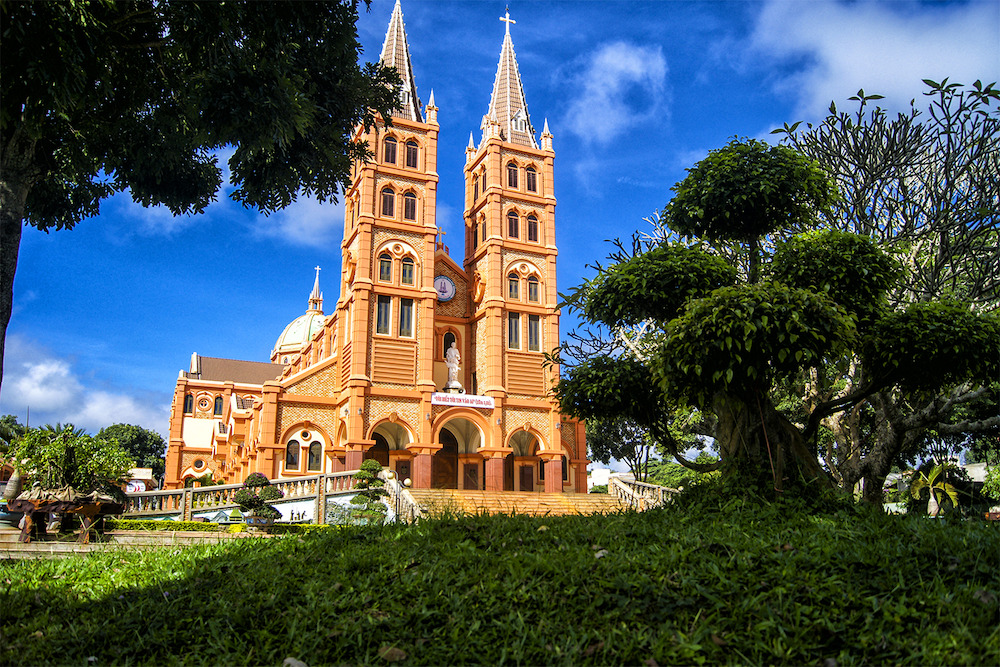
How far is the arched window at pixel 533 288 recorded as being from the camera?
3831cm

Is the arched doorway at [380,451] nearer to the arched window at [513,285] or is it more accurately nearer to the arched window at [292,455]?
the arched window at [292,455]

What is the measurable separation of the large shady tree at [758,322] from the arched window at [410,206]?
25.5 meters

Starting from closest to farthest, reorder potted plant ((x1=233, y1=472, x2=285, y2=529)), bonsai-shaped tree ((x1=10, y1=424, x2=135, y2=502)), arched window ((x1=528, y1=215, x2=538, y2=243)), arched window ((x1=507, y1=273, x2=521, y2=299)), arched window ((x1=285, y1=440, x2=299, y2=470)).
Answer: bonsai-shaped tree ((x1=10, y1=424, x2=135, y2=502)) → potted plant ((x1=233, y1=472, x2=285, y2=529)) → arched window ((x1=285, y1=440, x2=299, y2=470)) → arched window ((x1=507, y1=273, x2=521, y2=299)) → arched window ((x1=528, y1=215, x2=538, y2=243))

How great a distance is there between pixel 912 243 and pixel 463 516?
480 inches

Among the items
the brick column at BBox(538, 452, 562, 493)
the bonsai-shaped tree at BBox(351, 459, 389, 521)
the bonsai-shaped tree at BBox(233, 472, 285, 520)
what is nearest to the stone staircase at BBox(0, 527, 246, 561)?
the bonsai-shaped tree at BBox(233, 472, 285, 520)

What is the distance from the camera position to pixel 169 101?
11.6 metres

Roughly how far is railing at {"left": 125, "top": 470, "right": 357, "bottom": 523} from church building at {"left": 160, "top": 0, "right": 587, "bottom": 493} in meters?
7.53

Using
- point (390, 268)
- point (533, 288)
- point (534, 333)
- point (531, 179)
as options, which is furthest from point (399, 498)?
point (531, 179)

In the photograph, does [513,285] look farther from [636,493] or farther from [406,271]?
[636,493]

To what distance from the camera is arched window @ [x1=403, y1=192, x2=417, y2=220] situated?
37.2m

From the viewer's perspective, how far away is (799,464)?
406 inches

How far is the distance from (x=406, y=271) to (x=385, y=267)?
3.45 feet

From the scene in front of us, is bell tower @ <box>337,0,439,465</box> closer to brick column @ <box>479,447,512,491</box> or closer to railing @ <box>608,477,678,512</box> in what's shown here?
brick column @ <box>479,447,512,491</box>

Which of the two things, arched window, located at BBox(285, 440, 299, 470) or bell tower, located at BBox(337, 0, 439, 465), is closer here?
arched window, located at BBox(285, 440, 299, 470)
